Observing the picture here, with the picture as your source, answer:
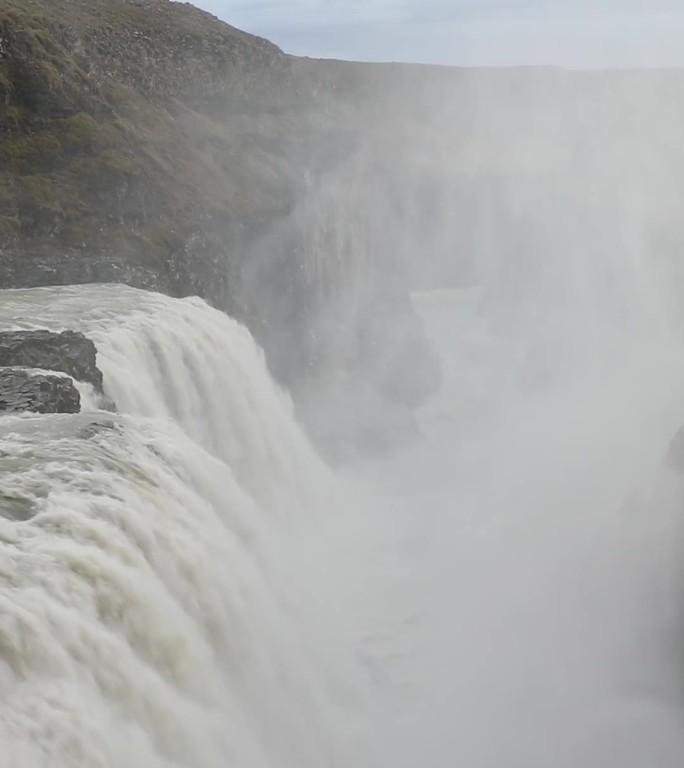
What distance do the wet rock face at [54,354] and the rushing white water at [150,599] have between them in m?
1.28

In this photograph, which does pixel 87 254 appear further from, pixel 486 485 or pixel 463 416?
pixel 463 416

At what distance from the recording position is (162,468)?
14.3 m

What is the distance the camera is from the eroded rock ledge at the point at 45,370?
620 inches

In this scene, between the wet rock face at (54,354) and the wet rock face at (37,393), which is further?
the wet rock face at (54,354)

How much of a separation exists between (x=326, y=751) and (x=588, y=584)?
37.1ft

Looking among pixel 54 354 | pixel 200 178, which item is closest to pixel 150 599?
pixel 54 354

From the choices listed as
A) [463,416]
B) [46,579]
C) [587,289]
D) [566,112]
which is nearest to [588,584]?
[46,579]

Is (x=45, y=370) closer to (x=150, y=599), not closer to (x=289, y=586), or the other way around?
(x=289, y=586)

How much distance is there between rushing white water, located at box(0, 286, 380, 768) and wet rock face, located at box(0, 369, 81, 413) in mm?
821

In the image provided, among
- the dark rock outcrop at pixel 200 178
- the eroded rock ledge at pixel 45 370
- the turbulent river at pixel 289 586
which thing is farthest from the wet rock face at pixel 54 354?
the dark rock outcrop at pixel 200 178

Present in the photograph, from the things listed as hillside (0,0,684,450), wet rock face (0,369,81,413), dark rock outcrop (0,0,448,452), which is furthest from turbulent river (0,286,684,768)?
hillside (0,0,684,450)

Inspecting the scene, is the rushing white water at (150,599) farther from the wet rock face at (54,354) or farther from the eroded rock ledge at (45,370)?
the wet rock face at (54,354)

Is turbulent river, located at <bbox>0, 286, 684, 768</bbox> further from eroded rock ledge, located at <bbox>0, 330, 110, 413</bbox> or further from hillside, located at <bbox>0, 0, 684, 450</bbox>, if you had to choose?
hillside, located at <bbox>0, 0, 684, 450</bbox>

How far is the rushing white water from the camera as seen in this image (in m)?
9.15
